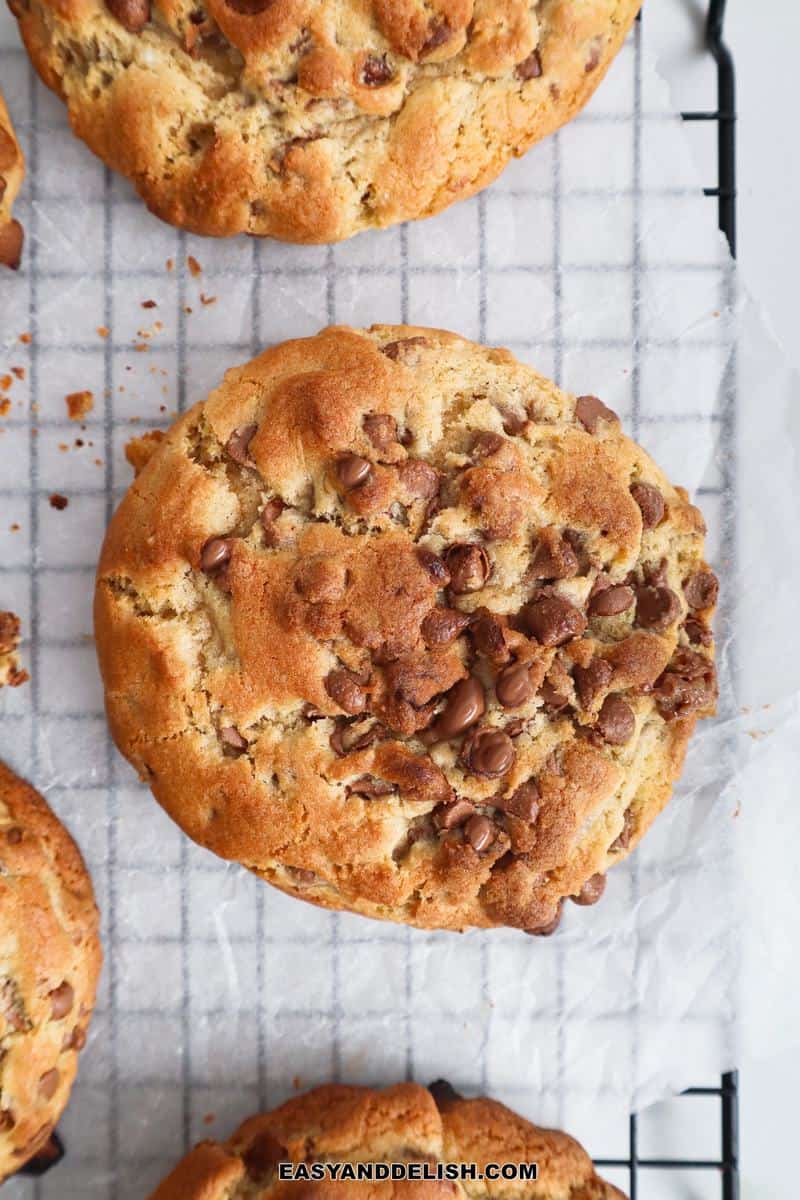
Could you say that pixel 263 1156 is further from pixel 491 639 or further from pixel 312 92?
pixel 312 92

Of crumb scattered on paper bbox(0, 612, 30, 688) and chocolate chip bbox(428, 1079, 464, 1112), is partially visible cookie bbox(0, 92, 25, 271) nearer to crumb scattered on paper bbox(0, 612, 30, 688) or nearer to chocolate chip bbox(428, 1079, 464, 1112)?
crumb scattered on paper bbox(0, 612, 30, 688)

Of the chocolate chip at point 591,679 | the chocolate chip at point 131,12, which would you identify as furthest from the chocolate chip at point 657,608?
the chocolate chip at point 131,12

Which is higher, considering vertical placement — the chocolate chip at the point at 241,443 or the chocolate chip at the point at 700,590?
the chocolate chip at the point at 241,443

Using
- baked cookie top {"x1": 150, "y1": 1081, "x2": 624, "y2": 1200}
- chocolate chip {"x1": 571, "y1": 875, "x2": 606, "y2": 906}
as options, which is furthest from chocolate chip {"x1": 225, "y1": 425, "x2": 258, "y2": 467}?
baked cookie top {"x1": 150, "y1": 1081, "x2": 624, "y2": 1200}

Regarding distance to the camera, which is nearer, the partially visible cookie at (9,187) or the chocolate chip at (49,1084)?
the chocolate chip at (49,1084)

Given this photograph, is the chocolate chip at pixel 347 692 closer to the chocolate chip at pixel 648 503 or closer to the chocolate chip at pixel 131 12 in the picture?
the chocolate chip at pixel 648 503

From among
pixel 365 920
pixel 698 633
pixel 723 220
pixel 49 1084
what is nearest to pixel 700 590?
pixel 698 633
